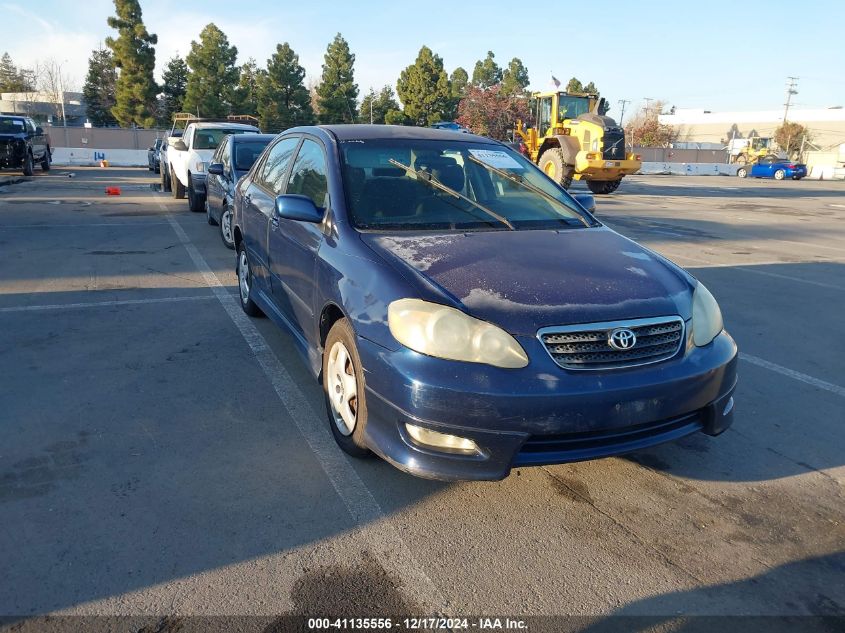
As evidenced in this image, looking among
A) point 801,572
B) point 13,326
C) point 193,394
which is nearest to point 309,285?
point 193,394

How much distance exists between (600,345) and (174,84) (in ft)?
173

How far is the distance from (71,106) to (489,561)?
265 ft

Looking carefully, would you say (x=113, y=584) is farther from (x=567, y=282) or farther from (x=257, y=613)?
(x=567, y=282)

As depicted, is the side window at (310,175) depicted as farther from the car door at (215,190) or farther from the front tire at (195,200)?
the front tire at (195,200)

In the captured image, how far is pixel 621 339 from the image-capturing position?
276cm

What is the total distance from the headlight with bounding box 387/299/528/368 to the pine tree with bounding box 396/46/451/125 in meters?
50.1

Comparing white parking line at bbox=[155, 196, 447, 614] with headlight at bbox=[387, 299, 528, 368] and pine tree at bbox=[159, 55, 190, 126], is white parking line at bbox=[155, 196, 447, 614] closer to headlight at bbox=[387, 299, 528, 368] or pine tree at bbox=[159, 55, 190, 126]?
headlight at bbox=[387, 299, 528, 368]

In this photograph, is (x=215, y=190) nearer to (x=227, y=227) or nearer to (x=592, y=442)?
(x=227, y=227)

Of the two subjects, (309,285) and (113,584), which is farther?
(309,285)

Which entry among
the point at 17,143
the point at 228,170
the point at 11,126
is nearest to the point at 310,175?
the point at 228,170

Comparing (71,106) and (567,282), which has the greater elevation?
(71,106)

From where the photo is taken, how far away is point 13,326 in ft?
18.1

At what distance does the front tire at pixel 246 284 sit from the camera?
5703 mm

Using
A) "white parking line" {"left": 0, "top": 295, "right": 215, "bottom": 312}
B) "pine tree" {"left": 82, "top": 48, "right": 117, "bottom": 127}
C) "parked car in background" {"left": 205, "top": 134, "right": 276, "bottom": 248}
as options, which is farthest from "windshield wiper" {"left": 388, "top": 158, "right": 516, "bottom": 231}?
"pine tree" {"left": 82, "top": 48, "right": 117, "bottom": 127}
